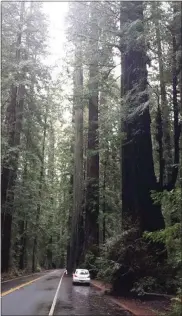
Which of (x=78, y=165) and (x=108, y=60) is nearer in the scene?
(x=108, y=60)

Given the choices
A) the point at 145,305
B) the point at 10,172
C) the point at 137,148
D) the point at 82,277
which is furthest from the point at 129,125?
the point at 10,172

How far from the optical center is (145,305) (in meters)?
13.0

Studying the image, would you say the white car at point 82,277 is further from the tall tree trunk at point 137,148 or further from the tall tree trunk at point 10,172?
the tall tree trunk at point 137,148

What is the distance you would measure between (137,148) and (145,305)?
22.5 ft

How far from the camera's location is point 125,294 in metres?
15.4

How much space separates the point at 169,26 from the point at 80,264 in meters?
20.4

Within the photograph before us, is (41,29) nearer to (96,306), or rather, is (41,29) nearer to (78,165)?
(78,165)

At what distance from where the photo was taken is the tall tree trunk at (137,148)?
52.8 ft

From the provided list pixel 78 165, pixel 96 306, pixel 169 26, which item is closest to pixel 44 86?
pixel 78 165

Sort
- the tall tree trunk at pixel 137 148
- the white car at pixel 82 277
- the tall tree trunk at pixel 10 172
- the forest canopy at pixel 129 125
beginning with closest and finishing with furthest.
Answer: the forest canopy at pixel 129 125 < the tall tree trunk at pixel 137 148 < the white car at pixel 82 277 < the tall tree trunk at pixel 10 172

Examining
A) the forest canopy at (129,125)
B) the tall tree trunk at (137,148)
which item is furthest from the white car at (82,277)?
the tall tree trunk at (137,148)

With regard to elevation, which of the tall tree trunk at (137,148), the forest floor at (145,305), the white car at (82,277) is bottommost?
the white car at (82,277)

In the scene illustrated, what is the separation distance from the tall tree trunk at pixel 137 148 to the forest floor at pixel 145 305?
9.65 feet

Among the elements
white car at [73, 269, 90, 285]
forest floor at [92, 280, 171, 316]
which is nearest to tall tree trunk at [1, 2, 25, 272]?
white car at [73, 269, 90, 285]
